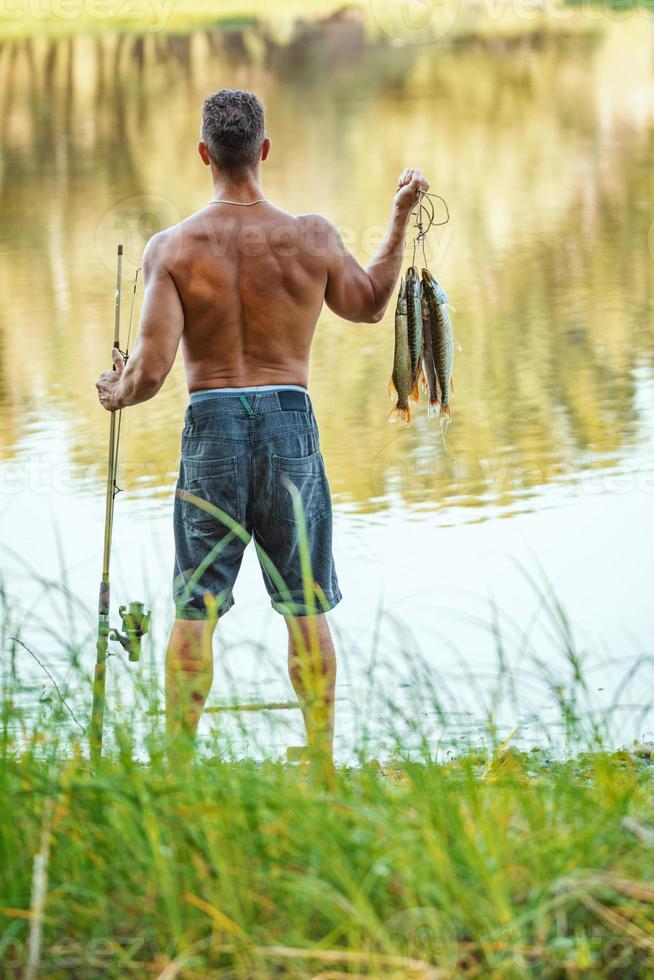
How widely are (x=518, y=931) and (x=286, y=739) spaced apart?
2063 millimetres

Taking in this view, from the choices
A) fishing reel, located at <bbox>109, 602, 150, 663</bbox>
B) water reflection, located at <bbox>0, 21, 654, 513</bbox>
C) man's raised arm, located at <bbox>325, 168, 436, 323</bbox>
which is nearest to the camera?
fishing reel, located at <bbox>109, 602, 150, 663</bbox>

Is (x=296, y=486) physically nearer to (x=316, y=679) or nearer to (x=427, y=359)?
(x=427, y=359)

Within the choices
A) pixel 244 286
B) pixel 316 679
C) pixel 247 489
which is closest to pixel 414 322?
pixel 244 286

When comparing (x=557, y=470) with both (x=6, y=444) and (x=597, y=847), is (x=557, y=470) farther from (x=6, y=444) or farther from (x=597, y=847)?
(x=597, y=847)

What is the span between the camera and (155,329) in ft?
10.6

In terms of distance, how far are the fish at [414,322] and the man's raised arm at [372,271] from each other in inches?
3.1

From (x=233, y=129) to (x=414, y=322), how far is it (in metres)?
0.62

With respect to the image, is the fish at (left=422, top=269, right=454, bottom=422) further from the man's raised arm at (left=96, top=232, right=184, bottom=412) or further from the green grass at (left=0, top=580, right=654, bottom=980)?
the green grass at (left=0, top=580, right=654, bottom=980)

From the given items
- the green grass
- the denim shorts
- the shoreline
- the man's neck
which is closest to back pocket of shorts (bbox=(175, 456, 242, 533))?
the denim shorts

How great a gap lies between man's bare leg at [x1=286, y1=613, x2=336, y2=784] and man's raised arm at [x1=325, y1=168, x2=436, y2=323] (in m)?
0.70

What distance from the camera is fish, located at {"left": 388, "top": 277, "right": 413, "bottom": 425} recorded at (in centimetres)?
347

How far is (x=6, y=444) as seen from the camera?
31.7ft

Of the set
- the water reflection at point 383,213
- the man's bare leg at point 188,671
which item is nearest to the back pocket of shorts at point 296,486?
the man's bare leg at point 188,671

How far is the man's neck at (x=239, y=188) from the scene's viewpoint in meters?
3.29
